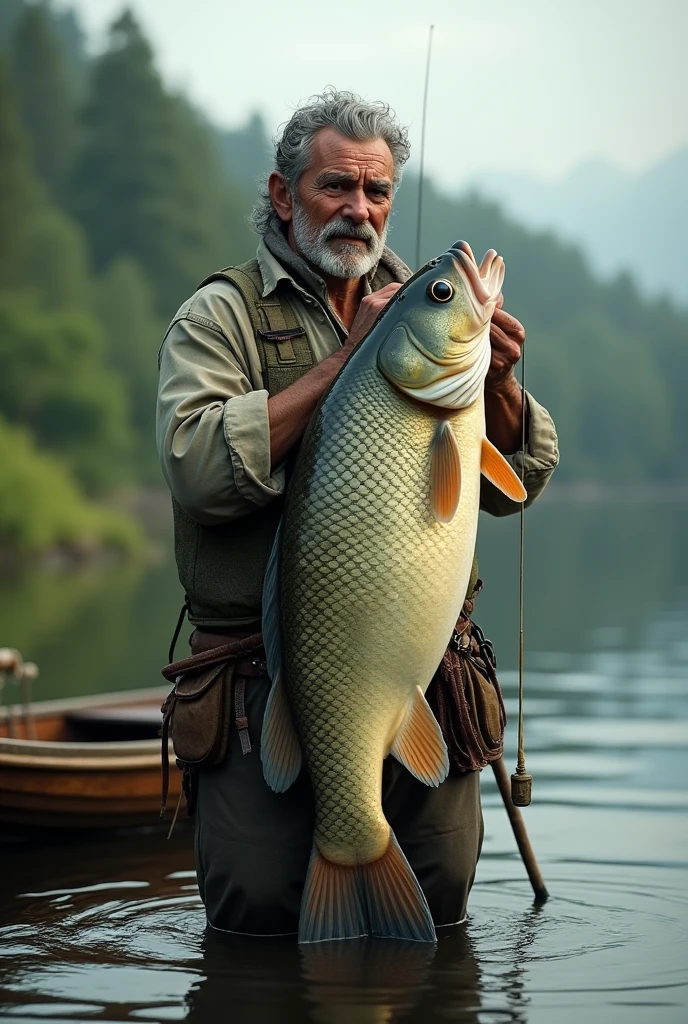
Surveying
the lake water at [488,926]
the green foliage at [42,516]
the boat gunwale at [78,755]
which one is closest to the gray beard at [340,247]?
the lake water at [488,926]

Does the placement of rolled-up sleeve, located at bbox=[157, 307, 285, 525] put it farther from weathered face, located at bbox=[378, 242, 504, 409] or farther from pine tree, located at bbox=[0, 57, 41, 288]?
pine tree, located at bbox=[0, 57, 41, 288]

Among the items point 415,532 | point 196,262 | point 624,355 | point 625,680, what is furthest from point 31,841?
point 624,355

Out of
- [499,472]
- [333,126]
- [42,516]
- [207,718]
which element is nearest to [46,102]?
[42,516]

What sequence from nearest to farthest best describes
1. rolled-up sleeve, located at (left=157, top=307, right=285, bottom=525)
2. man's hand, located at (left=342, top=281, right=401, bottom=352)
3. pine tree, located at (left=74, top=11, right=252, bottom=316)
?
rolled-up sleeve, located at (left=157, top=307, right=285, bottom=525) < man's hand, located at (left=342, top=281, right=401, bottom=352) < pine tree, located at (left=74, top=11, right=252, bottom=316)

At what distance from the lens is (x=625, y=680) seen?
15289 mm

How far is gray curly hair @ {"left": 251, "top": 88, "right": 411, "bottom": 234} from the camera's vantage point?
4.87 metres

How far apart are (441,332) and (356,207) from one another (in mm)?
609

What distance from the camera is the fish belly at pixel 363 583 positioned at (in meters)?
4.50

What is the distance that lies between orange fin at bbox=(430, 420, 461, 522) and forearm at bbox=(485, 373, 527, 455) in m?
0.39

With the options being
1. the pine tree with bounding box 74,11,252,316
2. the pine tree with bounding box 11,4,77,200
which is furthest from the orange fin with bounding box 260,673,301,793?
the pine tree with bounding box 11,4,77,200

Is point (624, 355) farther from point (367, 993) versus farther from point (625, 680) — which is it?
point (367, 993)

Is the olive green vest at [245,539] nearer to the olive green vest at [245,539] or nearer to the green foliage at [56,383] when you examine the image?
the olive green vest at [245,539]

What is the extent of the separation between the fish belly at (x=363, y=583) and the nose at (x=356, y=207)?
570 mm

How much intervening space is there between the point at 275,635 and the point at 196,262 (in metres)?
82.3
